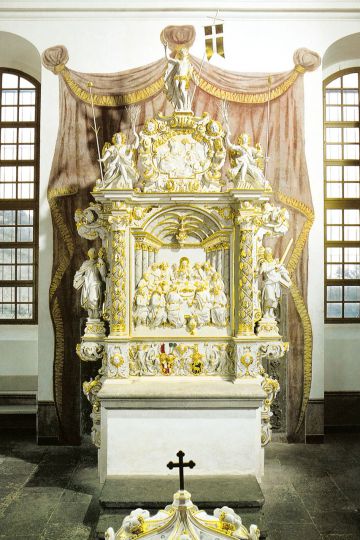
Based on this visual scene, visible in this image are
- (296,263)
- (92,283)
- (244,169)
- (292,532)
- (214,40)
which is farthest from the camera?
(296,263)

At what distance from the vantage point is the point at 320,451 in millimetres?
7117

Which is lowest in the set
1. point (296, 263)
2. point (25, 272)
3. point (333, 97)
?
point (25, 272)

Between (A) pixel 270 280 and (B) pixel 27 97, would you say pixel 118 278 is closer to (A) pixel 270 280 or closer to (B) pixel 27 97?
(A) pixel 270 280

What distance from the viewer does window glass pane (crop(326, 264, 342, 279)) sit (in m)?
8.64

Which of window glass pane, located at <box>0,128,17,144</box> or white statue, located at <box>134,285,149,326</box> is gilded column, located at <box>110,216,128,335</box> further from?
window glass pane, located at <box>0,128,17,144</box>

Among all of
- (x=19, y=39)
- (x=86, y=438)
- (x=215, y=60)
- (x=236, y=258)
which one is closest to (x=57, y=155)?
(x=19, y=39)

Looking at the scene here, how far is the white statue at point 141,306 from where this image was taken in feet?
20.4

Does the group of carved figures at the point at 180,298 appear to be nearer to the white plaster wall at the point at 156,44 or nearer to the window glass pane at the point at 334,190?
the white plaster wall at the point at 156,44

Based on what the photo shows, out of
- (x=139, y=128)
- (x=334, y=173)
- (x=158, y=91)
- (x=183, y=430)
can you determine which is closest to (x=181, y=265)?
(x=183, y=430)

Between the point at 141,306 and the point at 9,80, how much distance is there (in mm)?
5130

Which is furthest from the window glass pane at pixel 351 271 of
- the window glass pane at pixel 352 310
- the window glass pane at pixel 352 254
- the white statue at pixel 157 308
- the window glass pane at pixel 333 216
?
the white statue at pixel 157 308

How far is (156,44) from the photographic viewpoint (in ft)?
25.2

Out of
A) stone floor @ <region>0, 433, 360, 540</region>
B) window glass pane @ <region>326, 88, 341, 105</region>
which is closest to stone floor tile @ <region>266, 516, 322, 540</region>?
stone floor @ <region>0, 433, 360, 540</region>

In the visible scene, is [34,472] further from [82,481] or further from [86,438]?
[86,438]
